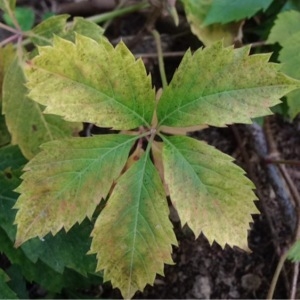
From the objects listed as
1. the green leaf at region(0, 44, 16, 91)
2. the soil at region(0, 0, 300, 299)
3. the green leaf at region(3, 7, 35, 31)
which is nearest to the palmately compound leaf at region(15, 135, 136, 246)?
the green leaf at region(0, 44, 16, 91)

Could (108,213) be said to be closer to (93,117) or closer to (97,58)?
(93,117)

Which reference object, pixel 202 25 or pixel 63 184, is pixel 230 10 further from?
pixel 63 184

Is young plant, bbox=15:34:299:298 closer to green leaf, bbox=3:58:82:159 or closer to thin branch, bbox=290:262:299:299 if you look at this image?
green leaf, bbox=3:58:82:159

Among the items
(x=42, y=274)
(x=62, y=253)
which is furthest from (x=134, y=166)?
(x=42, y=274)

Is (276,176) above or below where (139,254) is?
below

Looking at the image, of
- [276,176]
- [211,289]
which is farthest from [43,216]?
[276,176]
